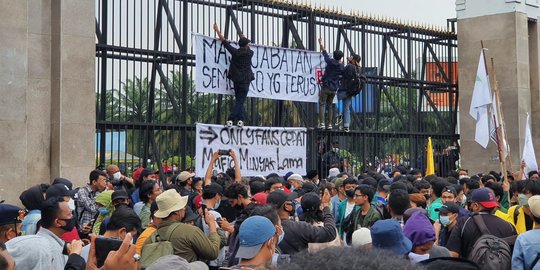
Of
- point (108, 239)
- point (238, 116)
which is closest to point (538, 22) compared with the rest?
point (238, 116)

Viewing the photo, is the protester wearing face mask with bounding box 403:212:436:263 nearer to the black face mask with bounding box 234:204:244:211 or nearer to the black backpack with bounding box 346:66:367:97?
the black face mask with bounding box 234:204:244:211

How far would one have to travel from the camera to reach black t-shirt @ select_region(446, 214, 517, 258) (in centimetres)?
660

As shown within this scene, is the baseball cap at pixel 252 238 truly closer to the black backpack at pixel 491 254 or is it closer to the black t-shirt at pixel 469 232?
the black backpack at pixel 491 254

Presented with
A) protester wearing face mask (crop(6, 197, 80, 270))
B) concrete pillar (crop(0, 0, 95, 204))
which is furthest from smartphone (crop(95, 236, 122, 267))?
concrete pillar (crop(0, 0, 95, 204))

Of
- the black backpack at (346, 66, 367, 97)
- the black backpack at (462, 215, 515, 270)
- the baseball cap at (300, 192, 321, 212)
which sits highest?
the black backpack at (346, 66, 367, 97)

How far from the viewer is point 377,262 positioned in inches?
77.2

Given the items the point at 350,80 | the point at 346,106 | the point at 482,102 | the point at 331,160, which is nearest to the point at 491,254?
the point at 482,102

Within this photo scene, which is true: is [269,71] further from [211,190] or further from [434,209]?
[211,190]

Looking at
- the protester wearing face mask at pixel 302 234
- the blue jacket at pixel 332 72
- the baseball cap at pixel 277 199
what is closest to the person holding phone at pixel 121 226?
the protester wearing face mask at pixel 302 234

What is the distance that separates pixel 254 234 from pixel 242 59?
930 cm

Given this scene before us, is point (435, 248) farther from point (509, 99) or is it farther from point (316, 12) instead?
point (509, 99)

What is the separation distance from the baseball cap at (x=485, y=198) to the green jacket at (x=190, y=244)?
2.30m

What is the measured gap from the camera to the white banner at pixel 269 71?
1382 cm

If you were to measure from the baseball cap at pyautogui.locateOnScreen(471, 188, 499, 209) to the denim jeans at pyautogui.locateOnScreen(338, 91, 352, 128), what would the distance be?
934cm
